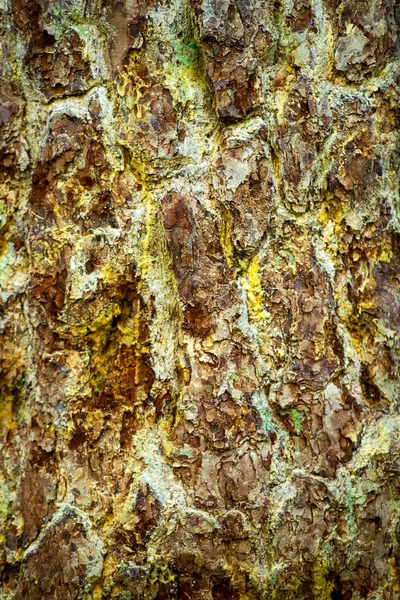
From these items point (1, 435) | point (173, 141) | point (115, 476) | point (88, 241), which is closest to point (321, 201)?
point (173, 141)

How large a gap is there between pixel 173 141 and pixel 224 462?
533 millimetres

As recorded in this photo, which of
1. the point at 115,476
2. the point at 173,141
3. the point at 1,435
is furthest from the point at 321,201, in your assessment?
the point at 1,435

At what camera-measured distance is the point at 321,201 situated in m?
1.00

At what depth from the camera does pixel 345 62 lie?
1.00 meters

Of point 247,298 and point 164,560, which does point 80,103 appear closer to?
point 247,298

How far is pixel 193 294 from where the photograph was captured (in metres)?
0.97

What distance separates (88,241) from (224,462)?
1.39 feet

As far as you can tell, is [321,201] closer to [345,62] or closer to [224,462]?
[345,62]

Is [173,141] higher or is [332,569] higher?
[173,141]

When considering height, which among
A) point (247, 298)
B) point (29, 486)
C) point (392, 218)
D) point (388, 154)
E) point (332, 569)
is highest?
point (388, 154)

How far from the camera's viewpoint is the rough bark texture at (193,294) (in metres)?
0.96

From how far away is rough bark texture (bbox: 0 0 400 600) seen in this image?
3.16 feet

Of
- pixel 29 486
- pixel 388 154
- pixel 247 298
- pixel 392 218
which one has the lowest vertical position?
pixel 29 486

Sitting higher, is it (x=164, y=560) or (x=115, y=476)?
(x=115, y=476)
